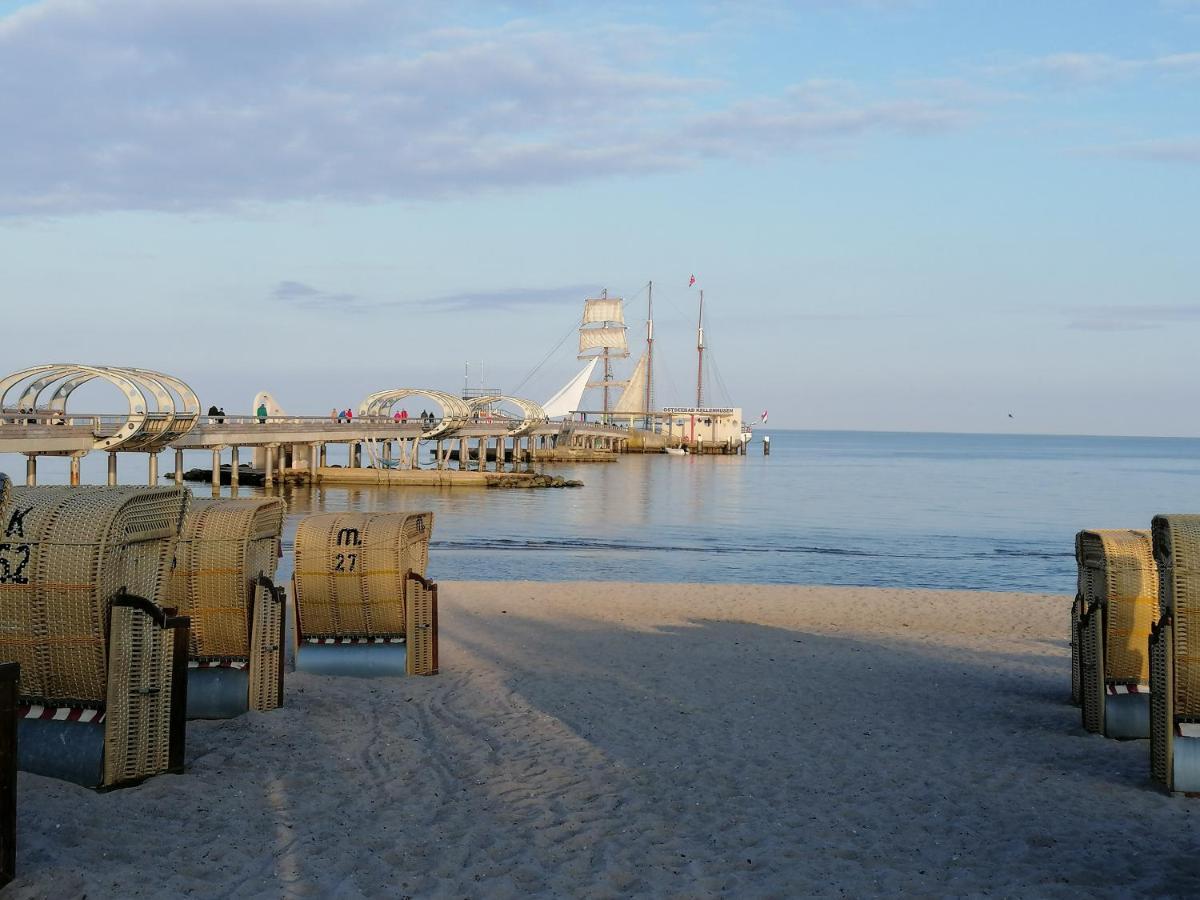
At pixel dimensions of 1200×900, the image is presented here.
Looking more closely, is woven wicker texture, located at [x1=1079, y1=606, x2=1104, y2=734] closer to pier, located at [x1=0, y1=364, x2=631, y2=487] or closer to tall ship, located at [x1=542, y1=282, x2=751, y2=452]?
pier, located at [x1=0, y1=364, x2=631, y2=487]

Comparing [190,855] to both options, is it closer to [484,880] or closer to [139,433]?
[484,880]

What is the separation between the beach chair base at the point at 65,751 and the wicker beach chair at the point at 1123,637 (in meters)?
6.85

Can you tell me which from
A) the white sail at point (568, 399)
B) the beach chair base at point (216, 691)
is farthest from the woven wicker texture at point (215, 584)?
the white sail at point (568, 399)

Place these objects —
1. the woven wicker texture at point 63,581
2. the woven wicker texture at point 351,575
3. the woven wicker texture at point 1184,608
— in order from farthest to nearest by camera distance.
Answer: the woven wicker texture at point 351,575 < the woven wicker texture at point 1184,608 < the woven wicker texture at point 63,581

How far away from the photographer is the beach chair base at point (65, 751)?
6.45 m

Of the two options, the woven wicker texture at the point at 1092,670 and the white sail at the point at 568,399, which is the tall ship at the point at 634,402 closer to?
the white sail at the point at 568,399

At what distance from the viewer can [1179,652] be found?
22.9 ft

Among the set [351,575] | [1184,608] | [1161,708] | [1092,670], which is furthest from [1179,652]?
[351,575]

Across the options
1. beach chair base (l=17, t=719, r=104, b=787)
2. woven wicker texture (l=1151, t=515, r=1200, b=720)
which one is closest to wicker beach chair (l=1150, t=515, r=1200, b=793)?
woven wicker texture (l=1151, t=515, r=1200, b=720)

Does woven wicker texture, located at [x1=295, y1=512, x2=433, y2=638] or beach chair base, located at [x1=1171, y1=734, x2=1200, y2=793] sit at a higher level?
woven wicker texture, located at [x1=295, y1=512, x2=433, y2=638]

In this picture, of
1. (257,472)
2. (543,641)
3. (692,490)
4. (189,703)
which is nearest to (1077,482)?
(692,490)

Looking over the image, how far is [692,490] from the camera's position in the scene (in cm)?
6038

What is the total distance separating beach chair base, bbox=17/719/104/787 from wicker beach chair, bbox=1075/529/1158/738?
6855mm

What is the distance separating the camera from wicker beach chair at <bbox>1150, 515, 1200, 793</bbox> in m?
6.92
